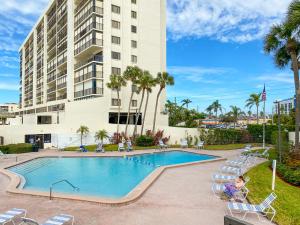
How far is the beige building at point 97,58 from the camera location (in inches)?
1528

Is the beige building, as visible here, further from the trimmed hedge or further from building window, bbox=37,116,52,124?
the trimmed hedge

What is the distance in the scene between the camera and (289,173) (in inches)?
619

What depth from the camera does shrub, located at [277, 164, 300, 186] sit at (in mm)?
14970

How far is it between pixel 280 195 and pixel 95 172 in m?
13.3

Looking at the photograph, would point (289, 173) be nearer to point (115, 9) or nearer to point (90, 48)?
point (90, 48)

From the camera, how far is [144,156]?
29500 mm

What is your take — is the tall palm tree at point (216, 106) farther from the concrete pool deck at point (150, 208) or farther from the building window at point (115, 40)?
the concrete pool deck at point (150, 208)

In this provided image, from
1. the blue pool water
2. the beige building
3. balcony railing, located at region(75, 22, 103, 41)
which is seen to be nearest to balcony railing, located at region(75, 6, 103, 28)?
the beige building

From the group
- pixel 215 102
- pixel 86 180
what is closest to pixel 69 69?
pixel 86 180

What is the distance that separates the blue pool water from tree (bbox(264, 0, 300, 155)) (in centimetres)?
1113

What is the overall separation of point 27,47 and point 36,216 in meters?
90.0

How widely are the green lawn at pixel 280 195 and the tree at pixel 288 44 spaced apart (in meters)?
3.42

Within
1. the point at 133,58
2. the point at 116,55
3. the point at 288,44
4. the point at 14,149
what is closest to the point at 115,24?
the point at 116,55

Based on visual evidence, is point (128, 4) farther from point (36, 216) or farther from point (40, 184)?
point (36, 216)
